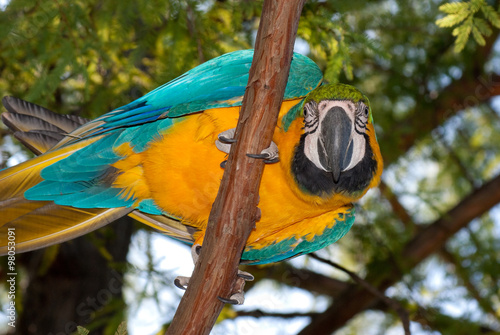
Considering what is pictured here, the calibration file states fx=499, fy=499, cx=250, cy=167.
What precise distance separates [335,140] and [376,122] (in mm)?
1874

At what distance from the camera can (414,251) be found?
364cm

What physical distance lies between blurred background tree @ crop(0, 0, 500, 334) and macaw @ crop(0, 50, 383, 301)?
1.22 ft

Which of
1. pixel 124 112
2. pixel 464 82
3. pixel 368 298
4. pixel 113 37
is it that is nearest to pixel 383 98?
pixel 464 82

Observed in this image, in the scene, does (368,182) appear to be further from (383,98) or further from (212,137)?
(383,98)

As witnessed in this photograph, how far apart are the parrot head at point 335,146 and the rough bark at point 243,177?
1.10ft

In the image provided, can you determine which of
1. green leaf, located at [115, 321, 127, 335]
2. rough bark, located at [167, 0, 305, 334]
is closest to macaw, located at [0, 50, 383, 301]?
rough bark, located at [167, 0, 305, 334]

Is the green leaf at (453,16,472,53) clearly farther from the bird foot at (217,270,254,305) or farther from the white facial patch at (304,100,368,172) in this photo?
the bird foot at (217,270,254,305)

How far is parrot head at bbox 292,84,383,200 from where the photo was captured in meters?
1.96

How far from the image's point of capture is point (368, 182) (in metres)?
2.11

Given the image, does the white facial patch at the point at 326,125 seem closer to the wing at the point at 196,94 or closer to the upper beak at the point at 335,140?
the upper beak at the point at 335,140

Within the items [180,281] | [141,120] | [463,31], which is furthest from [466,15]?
[180,281]

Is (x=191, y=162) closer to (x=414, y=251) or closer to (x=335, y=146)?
(x=335, y=146)

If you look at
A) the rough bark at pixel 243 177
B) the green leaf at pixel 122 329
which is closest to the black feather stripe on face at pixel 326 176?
the rough bark at pixel 243 177

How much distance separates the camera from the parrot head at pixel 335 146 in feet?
6.42
